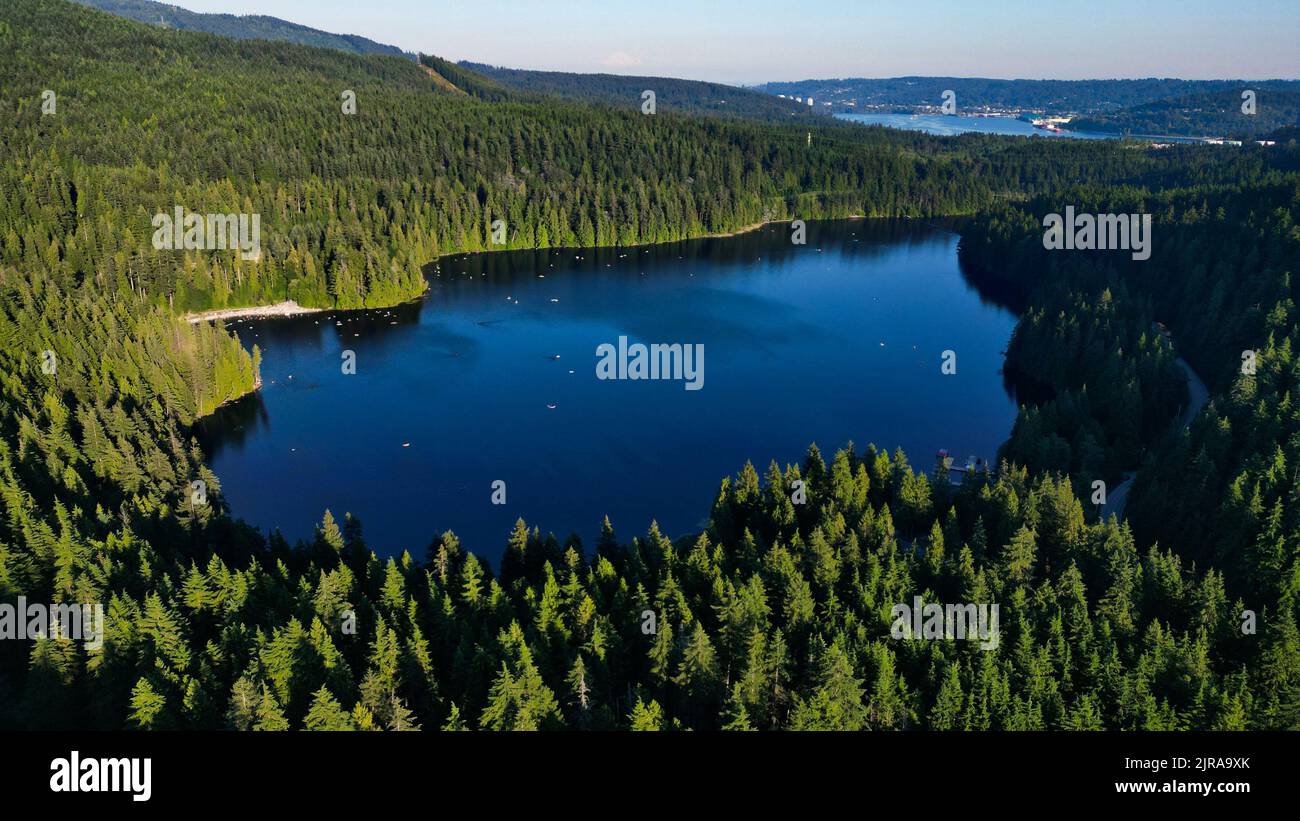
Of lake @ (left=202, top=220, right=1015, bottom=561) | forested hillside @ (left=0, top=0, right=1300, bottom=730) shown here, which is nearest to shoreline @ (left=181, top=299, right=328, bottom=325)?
lake @ (left=202, top=220, right=1015, bottom=561)

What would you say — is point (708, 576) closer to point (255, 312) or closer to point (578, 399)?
point (578, 399)

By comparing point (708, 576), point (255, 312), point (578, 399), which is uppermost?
point (255, 312)

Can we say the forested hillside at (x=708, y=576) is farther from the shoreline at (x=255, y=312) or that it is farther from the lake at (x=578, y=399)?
the shoreline at (x=255, y=312)

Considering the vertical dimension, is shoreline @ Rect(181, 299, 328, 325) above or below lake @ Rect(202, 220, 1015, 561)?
above

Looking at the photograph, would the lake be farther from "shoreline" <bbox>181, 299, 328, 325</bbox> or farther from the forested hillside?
the forested hillside

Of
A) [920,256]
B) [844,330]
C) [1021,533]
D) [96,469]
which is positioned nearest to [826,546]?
[1021,533]

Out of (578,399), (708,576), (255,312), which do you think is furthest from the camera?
(255,312)

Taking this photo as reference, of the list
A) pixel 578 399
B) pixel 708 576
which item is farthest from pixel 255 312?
pixel 708 576

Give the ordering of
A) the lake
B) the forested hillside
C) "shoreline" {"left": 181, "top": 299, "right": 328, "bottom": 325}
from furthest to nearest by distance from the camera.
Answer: "shoreline" {"left": 181, "top": 299, "right": 328, "bottom": 325} < the lake < the forested hillside

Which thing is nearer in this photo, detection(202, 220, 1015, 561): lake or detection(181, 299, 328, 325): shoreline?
detection(202, 220, 1015, 561): lake

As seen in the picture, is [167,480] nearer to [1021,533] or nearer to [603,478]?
[603,478]

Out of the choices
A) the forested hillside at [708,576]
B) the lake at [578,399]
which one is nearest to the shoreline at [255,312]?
the lake at [578,399]
